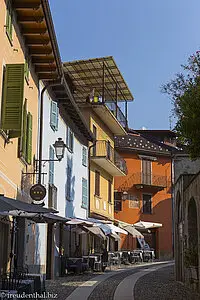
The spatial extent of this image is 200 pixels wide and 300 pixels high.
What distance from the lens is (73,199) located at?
77.0ft

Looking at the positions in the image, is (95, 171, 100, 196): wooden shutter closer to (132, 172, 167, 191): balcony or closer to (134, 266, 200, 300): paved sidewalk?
(132, 172, 167, 191): balcony

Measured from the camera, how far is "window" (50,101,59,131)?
18578mm

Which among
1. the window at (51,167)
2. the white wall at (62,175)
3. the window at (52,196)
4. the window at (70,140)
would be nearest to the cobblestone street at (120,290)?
the white wall at (62,175)

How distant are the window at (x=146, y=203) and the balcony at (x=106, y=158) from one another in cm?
642

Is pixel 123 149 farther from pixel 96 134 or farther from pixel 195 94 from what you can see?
pixel 195 94

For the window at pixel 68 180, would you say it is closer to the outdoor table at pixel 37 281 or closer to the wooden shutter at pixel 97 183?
the wooden shutter at pixel 97 183

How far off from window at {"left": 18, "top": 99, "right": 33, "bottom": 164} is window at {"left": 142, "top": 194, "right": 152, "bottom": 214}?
24559mm

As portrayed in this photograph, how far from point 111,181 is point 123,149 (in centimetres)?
577

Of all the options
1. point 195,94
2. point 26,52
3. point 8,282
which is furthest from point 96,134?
point 8,282

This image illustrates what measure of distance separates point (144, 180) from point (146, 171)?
0.81 meters

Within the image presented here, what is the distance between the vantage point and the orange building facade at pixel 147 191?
38.0 meters

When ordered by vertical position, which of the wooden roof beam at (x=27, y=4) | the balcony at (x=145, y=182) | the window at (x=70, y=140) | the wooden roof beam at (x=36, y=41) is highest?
the wooden roof beam at (x=27, y=4)

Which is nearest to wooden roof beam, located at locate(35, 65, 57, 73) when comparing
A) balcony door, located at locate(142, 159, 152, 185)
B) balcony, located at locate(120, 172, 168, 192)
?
balcony, located at locate(120, 172, 168, 192)

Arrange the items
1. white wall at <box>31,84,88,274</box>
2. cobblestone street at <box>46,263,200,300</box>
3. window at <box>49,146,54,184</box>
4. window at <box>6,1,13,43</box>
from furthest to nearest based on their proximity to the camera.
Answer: window at <box>49,146,54,184</box>
white wall at <box>31,84,88,274</box>
cobblestone street at <box>46,263,200,300</box>
window at <box>6,1,13,43</box>
